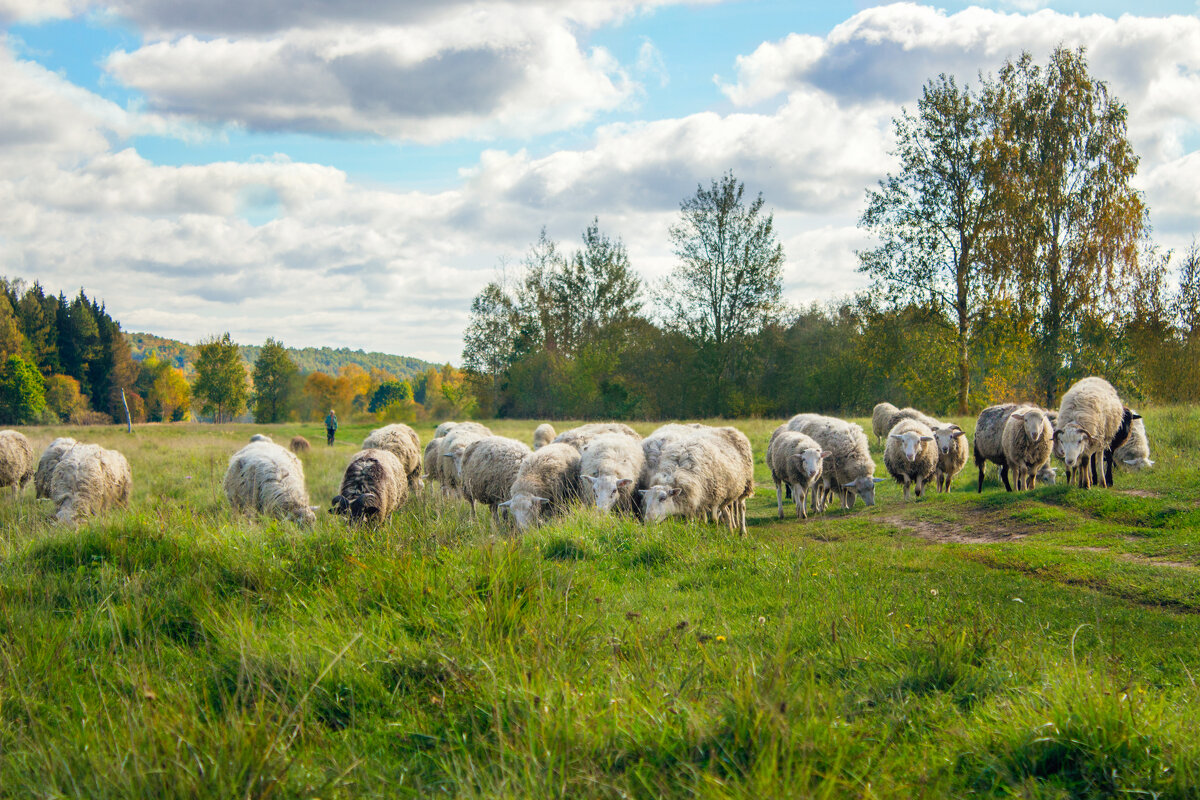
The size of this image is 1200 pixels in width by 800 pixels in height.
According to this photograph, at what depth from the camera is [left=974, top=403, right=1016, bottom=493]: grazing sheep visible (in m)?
14.0

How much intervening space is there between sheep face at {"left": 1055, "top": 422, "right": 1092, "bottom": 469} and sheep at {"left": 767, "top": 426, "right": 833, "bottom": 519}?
399cm

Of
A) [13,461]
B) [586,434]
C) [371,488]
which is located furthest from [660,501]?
[13,461]

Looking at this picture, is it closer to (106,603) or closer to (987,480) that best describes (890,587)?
(106,603)

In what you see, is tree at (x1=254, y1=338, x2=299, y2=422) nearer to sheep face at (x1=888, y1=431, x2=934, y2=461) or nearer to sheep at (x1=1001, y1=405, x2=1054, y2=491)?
sheep face at (x1=888, y1=431, x2=934, y2=461)

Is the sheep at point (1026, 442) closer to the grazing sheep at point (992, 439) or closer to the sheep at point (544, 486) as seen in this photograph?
the grazing sheep at point (992, 439)

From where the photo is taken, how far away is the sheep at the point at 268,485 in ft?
34.6

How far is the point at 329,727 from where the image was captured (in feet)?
10.1

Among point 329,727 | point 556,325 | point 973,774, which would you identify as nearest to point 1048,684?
point 973,774

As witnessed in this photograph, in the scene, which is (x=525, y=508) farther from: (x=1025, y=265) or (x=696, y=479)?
(x=1025, y=265)

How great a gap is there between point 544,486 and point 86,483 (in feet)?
26.2

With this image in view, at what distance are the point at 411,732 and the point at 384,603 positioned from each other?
1.35m

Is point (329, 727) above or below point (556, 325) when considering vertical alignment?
below

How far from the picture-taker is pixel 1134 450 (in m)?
14.1

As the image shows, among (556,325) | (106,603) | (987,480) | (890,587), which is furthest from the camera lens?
(556,325)
